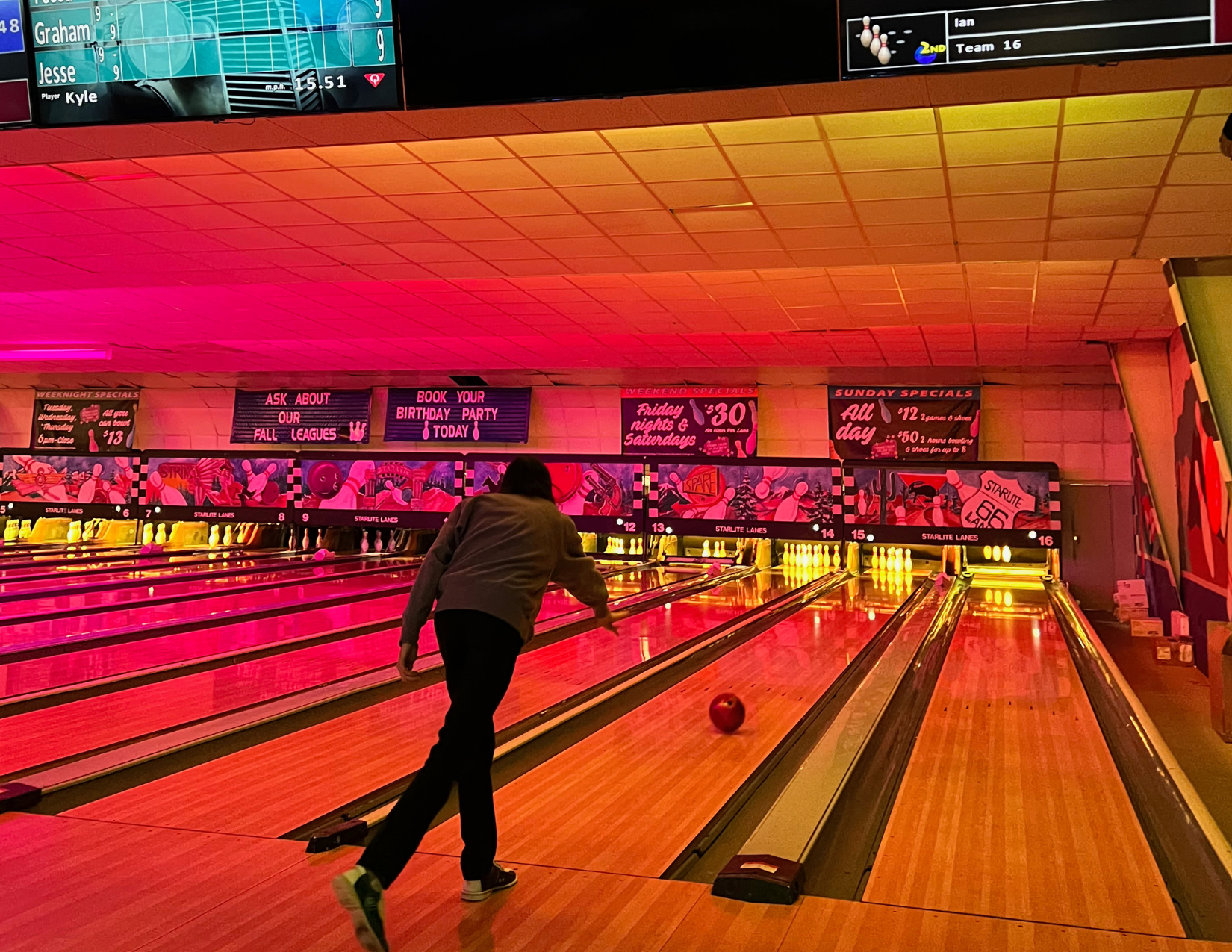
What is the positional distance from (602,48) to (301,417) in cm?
1224

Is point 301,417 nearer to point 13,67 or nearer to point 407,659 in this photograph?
point 13,67

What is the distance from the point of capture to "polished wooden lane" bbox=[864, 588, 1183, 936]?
274 centimetres

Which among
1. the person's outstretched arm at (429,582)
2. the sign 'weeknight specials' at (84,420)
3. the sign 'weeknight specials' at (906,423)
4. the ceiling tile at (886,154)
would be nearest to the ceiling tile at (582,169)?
the ceiling tile at (886,154)

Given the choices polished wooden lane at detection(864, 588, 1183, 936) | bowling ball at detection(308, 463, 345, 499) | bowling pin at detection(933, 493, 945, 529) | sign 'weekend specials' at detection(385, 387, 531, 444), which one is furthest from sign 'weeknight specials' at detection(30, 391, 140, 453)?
polished wooden lane at detection(864, 588, 1183, 936)

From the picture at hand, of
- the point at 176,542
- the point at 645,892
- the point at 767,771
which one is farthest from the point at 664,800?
the point at 176,542

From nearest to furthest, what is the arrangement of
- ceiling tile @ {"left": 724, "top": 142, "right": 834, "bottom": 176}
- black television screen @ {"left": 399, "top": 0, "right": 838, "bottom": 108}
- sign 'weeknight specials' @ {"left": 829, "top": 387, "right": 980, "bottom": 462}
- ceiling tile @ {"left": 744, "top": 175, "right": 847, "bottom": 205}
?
black television screen @ {"left": 399, "top": 0, "right": 838, "bottom": 108} → ceiling tile @ {"left": 724, "top": 142, "right": 834, "bottom": 176} → ceiling tile @ {"left": 744, "top": 175, "right": 847, "bottom": 205} → sign 'weeknight specials' @ {"left": 829, "top": 387, "right": 980, "bottom": 462}

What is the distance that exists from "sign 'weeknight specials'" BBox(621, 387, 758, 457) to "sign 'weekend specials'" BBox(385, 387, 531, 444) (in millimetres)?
1418

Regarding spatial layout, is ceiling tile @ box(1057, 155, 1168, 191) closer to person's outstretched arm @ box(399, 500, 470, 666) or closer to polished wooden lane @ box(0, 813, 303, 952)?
person's outstretched arm @ box(399, 500, 470, 666)

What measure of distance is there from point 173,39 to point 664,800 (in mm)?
2937

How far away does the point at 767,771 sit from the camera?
410 cm

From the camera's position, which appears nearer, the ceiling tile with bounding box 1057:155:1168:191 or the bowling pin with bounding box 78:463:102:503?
the ceiling tile with bounding box 1057:155:1168:191

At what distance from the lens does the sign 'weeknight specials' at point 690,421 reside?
12.6 m

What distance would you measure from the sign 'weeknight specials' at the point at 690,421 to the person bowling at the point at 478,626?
9.97 metres

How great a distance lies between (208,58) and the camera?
3.31m
